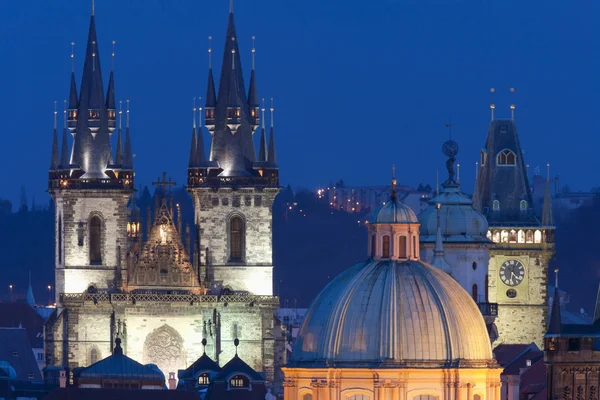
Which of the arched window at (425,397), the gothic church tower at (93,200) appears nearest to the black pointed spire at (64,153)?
the gothic church tower at (93,200)

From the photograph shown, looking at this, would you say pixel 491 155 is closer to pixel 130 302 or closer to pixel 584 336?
pixel 130 302

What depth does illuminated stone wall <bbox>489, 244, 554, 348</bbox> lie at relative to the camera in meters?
148

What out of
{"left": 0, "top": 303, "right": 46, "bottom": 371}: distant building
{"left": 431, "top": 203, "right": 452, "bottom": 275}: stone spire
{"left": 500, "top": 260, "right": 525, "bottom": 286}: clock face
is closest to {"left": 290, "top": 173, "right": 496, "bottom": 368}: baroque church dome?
{"left": 431, "top": 203, "right": 452, "bottom": 275}: stone spire

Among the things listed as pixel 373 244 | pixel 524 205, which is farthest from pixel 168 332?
pixel 373 244

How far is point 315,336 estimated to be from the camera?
84.9 meters

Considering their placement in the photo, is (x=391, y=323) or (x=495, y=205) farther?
(x=495, y=205)

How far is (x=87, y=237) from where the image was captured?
14875cm

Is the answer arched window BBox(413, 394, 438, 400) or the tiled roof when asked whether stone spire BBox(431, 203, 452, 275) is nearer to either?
the tiled roof

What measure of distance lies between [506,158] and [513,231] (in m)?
3.07

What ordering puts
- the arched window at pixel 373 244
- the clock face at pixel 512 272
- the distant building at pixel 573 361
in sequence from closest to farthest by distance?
the arched window at pixel 373 244 → the distant building at pixel 573 361 → the clock face at pixel 512 272

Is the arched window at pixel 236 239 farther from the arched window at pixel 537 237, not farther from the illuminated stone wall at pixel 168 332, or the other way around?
the arched window at pixel 537 237

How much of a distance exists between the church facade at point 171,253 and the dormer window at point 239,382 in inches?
321

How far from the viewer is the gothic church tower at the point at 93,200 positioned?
149 meters

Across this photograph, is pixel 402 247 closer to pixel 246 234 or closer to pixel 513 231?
pixel 246 234
